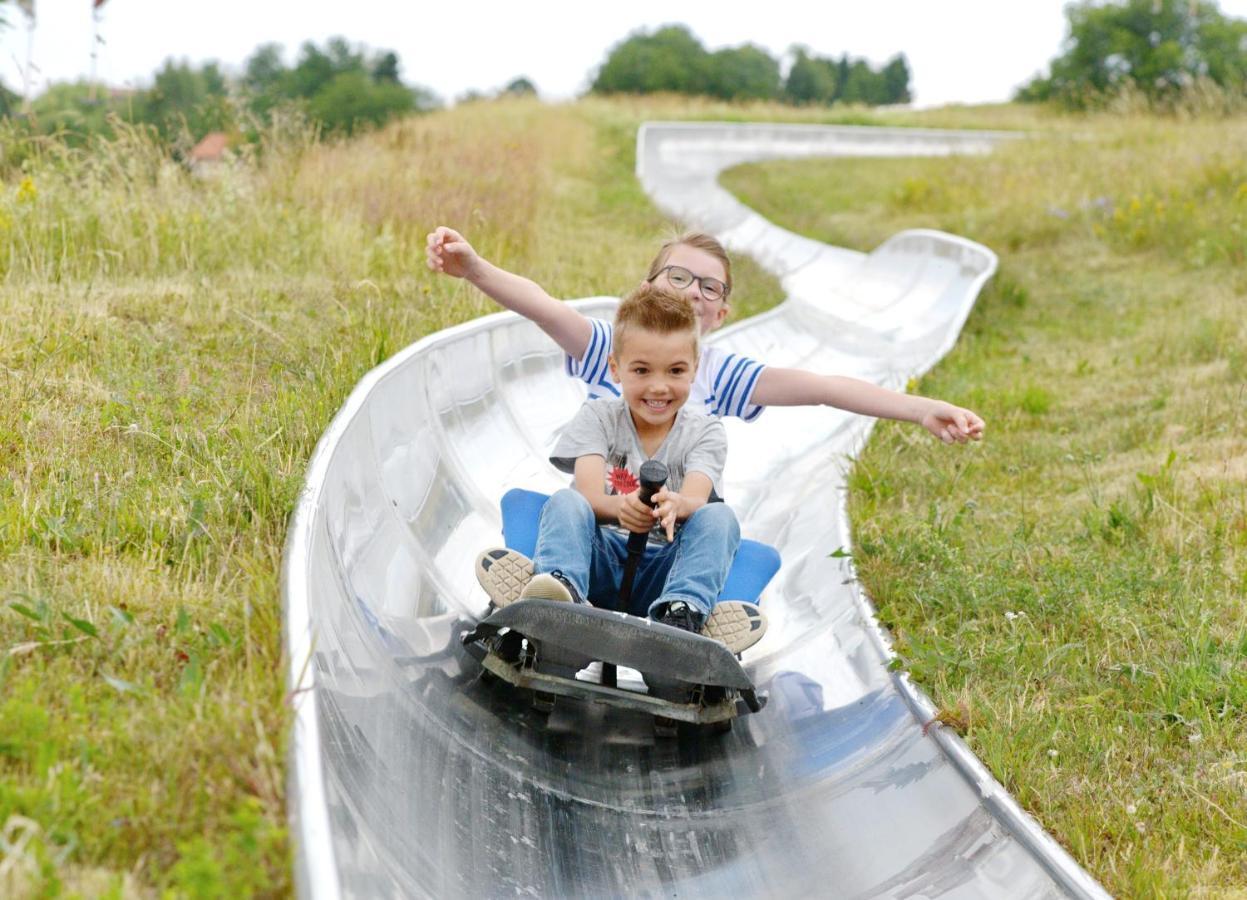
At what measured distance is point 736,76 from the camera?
6656 centimetres

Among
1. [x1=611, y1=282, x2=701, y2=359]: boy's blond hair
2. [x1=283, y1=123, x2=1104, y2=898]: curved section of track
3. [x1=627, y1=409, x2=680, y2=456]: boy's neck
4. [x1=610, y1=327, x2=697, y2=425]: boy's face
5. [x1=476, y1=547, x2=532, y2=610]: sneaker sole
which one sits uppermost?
[x1=611, y1=282, x2=701, y2=359]: boy's blond hair

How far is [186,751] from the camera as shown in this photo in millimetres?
1987

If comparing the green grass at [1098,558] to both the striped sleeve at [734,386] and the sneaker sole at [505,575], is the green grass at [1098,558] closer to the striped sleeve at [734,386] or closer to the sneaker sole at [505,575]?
the striped sleeve at [734,386]

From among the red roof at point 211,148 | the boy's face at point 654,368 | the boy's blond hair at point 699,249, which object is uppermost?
the red roof at point 211,148

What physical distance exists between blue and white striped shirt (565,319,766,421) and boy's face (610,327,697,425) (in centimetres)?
50

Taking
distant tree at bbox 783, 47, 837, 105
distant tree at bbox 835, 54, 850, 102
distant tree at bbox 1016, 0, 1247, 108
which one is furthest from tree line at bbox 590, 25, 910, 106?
distant tree at bbox 1016, 0, 1247, 108

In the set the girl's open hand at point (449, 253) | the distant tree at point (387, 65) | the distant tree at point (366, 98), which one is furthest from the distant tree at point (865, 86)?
the girl's open hand at point (449, 253)

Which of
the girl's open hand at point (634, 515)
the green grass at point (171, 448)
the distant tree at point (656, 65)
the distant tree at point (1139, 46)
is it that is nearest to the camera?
the green grass at point (171, 448)

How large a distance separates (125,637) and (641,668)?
1.13 meters

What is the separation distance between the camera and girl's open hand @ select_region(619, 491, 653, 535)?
10.3 feet

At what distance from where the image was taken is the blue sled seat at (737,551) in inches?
135

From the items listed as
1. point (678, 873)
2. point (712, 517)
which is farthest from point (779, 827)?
point (712, 517)

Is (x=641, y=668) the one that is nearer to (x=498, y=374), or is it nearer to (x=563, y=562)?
(x=563, y=562)

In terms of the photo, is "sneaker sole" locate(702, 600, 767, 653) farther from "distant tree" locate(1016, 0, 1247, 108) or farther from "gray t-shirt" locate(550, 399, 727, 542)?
"distant tree" locate(1016, 0, 1247, 108)
